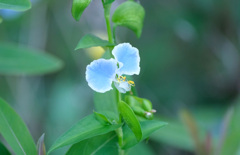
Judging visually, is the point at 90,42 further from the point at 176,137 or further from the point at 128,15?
the point at 176,137

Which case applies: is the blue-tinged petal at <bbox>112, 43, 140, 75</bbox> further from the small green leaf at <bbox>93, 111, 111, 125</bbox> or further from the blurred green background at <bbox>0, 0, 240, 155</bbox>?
the blurred green background at <bbox>0, 0, 240, 155</bbox>

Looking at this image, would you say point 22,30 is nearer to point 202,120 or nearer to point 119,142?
point 202,120

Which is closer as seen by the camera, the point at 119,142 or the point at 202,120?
the point at 119,142

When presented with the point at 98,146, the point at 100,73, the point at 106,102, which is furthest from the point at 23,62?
the point at 100,73

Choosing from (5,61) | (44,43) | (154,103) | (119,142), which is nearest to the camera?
(119,142)

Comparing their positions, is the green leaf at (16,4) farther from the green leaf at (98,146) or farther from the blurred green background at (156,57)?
the blurred green background at (156,57)

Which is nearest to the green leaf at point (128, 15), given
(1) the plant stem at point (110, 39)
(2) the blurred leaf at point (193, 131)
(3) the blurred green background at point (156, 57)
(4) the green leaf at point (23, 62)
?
(1) the plant stem at point (110, 39)

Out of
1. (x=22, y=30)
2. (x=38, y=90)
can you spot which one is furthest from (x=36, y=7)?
(x=38, y=90)
